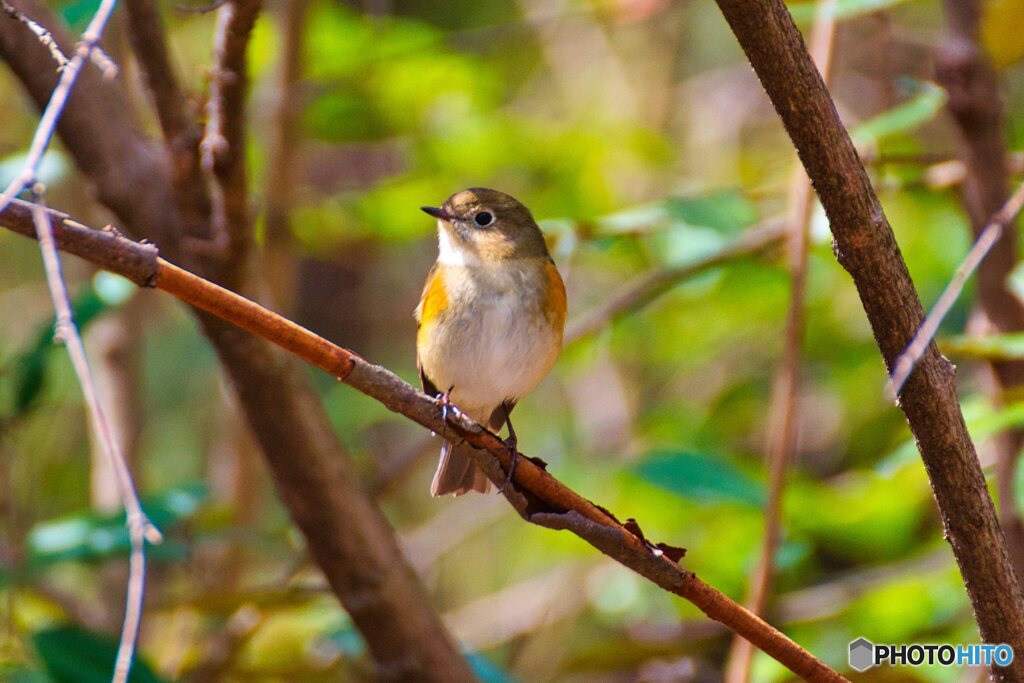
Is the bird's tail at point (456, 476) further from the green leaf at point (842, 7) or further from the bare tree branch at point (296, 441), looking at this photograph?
the green leaf at point (842, 7)

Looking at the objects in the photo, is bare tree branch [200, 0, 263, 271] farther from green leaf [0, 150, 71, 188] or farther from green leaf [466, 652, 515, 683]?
green leaf [466, 652, 515, 683]

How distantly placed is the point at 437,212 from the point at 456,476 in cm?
91

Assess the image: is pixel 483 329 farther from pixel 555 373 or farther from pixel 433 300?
pixel 555 373

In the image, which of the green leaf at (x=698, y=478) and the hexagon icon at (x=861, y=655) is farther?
the green leaf at (x=698, y=478)

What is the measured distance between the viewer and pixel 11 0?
2447 mm

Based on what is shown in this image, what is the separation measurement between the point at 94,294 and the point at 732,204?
1819 millimetres

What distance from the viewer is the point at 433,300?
337 centimetres

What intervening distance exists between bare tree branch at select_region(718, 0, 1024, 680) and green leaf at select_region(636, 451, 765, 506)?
1.33 meters

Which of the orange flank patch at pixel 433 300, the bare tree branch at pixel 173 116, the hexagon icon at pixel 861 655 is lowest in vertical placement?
the hexagon icon at pixel 861 655

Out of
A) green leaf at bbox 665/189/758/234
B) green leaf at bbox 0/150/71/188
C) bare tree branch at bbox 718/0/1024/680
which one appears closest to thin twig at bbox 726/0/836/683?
green leaf at bbox 665/189/758/234

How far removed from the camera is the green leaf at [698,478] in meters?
3.07

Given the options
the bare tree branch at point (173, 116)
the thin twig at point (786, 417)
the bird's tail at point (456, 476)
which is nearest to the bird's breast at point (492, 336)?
the bird's tail at point (456, 476)

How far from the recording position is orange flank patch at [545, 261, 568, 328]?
3.34 metres

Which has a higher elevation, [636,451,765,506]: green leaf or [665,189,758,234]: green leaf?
[665,189,758,234]: green leaf
